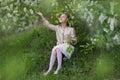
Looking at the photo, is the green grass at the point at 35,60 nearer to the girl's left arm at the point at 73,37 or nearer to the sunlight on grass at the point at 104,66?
the sunlight on grass at the point at 104,66

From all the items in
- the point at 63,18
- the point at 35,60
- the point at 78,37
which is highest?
the point at 63,18

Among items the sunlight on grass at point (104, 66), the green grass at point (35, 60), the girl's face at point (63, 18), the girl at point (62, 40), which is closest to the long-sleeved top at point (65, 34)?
the girl at point (62, 40)

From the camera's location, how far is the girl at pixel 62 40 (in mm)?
11164

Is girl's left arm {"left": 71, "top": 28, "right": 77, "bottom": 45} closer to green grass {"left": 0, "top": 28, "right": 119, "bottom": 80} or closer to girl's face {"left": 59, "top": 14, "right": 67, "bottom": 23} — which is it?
girl's face {"left": 59, "top": 14, "right": 67, "bottom": 23}

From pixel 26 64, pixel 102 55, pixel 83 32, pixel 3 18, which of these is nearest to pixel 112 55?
pixel 102 55

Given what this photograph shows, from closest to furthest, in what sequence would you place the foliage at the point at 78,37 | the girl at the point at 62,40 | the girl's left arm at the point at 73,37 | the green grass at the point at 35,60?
1. the foliage at the point at 78,37
2. the green grass at the point at 35,60
3. the girl at the point at 62,40
4. the girl's left arm at the point at 73,37

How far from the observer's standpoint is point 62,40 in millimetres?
11391

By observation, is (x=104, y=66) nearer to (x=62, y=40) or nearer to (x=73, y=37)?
(x=73, y=37)

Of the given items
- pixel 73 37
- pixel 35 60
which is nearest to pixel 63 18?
pixel 73 37

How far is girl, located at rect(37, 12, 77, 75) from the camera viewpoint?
36.6 ft

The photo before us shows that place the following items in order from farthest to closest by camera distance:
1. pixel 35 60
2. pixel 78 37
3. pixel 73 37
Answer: pixel 78 37 < pixel 35 60 < pixel 73 37

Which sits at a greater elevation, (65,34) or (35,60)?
(65,34)

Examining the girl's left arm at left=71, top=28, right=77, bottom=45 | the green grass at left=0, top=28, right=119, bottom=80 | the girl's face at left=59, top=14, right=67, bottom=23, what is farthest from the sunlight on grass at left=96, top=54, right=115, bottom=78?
the girl's face at left=59, top=14, right=67, bottom=23

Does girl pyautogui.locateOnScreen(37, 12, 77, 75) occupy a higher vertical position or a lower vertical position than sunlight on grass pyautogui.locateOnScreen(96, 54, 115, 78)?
higher
